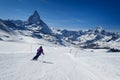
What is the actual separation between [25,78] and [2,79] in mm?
1614

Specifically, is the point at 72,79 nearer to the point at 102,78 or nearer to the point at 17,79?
the point at 102,78

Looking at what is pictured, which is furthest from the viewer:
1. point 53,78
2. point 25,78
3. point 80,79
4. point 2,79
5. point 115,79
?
point 115,79

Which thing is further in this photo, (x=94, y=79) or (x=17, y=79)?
(x=94, y=79)

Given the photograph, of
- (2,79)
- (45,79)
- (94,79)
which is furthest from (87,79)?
(2,79)

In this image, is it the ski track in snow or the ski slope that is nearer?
the ski track in snow

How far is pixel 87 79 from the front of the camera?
1457 cm

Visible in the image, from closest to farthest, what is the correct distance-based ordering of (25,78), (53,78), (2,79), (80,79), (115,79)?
(2,79) → (25,78) → (53,78) → (80,79) → (115,79)

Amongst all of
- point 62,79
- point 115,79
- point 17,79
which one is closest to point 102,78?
point 115,79

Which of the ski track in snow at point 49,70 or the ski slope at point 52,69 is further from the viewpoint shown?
the ski slope at point 52,69

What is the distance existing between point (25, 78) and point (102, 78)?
711cm

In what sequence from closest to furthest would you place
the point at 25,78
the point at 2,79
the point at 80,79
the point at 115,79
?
the point at 2,79
the point at 25,78
the point at 80,79
the point at 115,79

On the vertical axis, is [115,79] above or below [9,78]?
below

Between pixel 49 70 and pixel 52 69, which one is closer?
pixel 49 70

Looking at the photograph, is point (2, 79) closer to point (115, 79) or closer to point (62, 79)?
point (62, 79)
